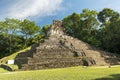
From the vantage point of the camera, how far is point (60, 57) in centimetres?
3419

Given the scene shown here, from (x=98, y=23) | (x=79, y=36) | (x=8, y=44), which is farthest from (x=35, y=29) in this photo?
(x=98, y=23)

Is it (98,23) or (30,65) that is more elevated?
(98,23)

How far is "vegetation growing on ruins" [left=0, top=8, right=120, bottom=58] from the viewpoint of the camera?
50.6m

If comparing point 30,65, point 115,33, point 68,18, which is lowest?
point 30,65

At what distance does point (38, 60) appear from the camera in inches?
1320

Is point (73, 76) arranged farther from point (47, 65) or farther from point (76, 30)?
point (76, 30)

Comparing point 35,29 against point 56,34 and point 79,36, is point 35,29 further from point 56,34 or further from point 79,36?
point 56,34

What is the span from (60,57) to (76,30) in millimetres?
23202

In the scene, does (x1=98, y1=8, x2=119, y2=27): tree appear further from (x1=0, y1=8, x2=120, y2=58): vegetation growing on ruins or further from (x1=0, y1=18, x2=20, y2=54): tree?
(x1=0, y1=18, x2=20, y2=54): tree

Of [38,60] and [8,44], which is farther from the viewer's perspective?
[8,44]

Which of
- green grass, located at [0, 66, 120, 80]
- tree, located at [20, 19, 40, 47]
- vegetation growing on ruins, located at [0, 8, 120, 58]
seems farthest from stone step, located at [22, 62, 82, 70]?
tree, located at [20, 19, 40, 47]

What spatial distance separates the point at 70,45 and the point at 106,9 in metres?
19.3

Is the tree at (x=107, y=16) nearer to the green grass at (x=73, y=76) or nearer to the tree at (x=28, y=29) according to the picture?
the tree at (x=28, y=29)

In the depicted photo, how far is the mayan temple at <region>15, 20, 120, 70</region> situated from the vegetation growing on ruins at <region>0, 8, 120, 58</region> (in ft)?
33.5
